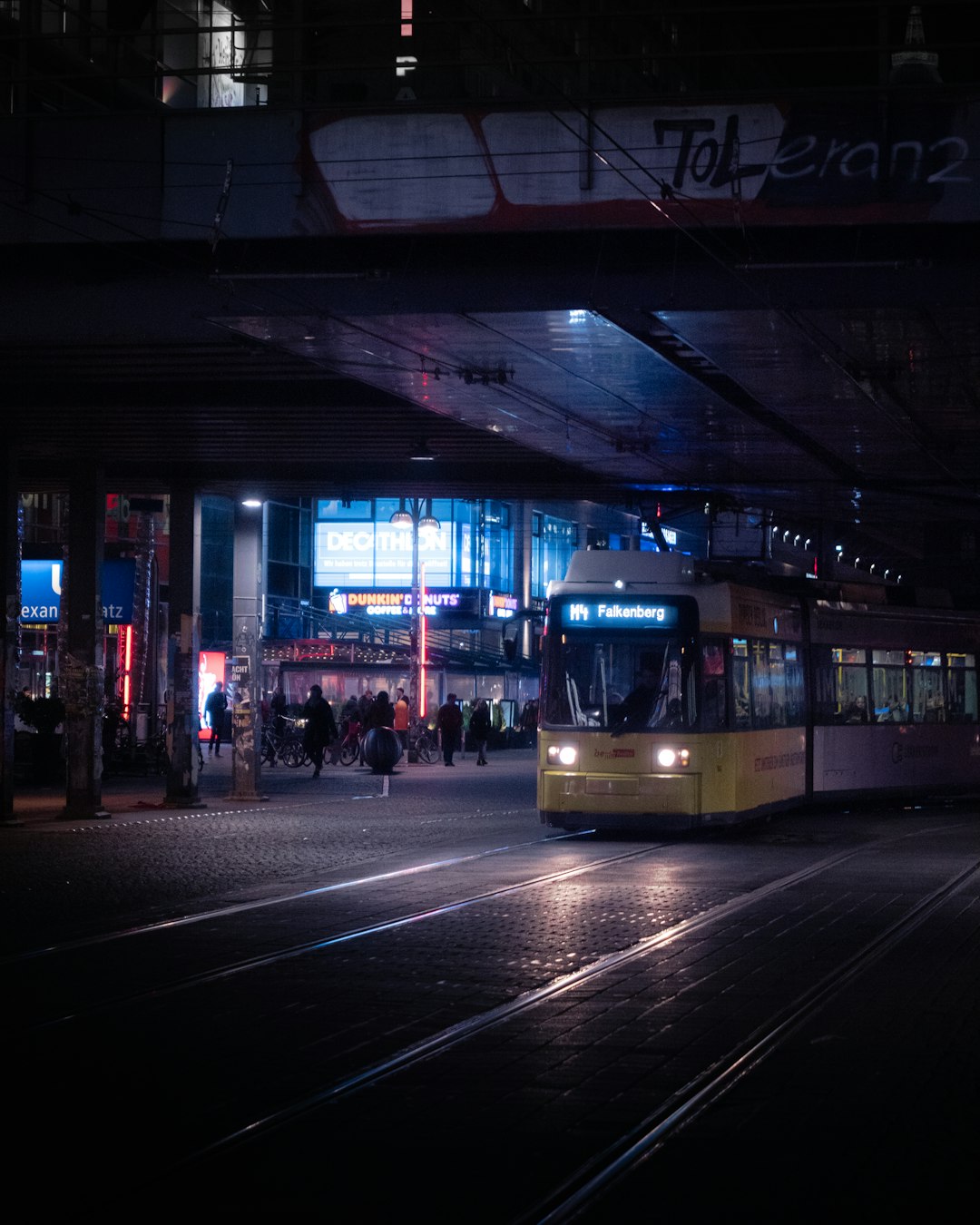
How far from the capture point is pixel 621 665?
787 inches

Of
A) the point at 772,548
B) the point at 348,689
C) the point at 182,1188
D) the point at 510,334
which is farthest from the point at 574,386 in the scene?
the point at 348,689

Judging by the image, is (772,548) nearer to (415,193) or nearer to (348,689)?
(348,689)

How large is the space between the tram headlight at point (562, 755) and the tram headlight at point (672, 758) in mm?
913

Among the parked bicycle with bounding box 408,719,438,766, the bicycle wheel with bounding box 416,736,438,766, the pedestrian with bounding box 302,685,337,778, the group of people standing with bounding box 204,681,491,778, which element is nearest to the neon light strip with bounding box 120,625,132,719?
the group of people standing with bounding box 204,681,491,778

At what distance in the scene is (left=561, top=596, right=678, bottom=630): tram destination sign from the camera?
65.6 feet

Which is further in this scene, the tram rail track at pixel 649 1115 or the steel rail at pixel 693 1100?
the tram rail track at pixel 649 1115

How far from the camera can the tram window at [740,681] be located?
813 inches

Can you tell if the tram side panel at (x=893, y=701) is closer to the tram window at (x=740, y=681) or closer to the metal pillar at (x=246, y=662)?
the tram window at (x=740, y=681)

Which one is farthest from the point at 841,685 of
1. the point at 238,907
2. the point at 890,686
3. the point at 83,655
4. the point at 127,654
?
the point at 127,654

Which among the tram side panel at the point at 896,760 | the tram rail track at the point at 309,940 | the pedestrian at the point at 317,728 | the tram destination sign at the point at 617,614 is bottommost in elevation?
the tram rail track at the point at 309,940

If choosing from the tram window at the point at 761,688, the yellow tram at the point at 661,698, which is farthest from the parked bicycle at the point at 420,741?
the tram window at the point at 761,688

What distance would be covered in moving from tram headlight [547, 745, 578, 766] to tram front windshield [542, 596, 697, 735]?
0.26 m

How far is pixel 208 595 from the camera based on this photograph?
67375mm

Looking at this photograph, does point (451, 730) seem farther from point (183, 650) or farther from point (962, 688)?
point (962, 688)
